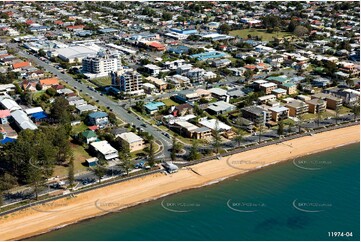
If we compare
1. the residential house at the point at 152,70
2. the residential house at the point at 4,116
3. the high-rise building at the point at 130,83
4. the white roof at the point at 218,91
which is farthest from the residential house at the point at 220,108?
the residential house at the point at 4,116

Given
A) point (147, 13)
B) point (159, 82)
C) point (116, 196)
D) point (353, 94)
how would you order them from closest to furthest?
point (116, 196), point (353, 94), point (159, 82), point (147, 13)

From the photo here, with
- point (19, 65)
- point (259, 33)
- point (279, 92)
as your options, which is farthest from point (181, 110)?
point (259, 33)

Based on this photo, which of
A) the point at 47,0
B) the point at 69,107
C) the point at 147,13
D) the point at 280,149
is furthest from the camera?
the point at 47,0

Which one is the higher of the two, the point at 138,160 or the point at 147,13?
the point at 147,13

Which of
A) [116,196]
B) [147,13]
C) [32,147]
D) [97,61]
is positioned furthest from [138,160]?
[147,13]

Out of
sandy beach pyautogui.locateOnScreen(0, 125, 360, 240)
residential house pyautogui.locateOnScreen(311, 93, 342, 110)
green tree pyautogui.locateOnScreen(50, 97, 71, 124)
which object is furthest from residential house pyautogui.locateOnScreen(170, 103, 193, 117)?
residential house pyautogui.locateOnScreen(311, 93, 342, 110)

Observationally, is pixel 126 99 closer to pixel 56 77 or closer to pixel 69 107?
pixel 69 107

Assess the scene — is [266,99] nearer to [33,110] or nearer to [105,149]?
[105,149]
